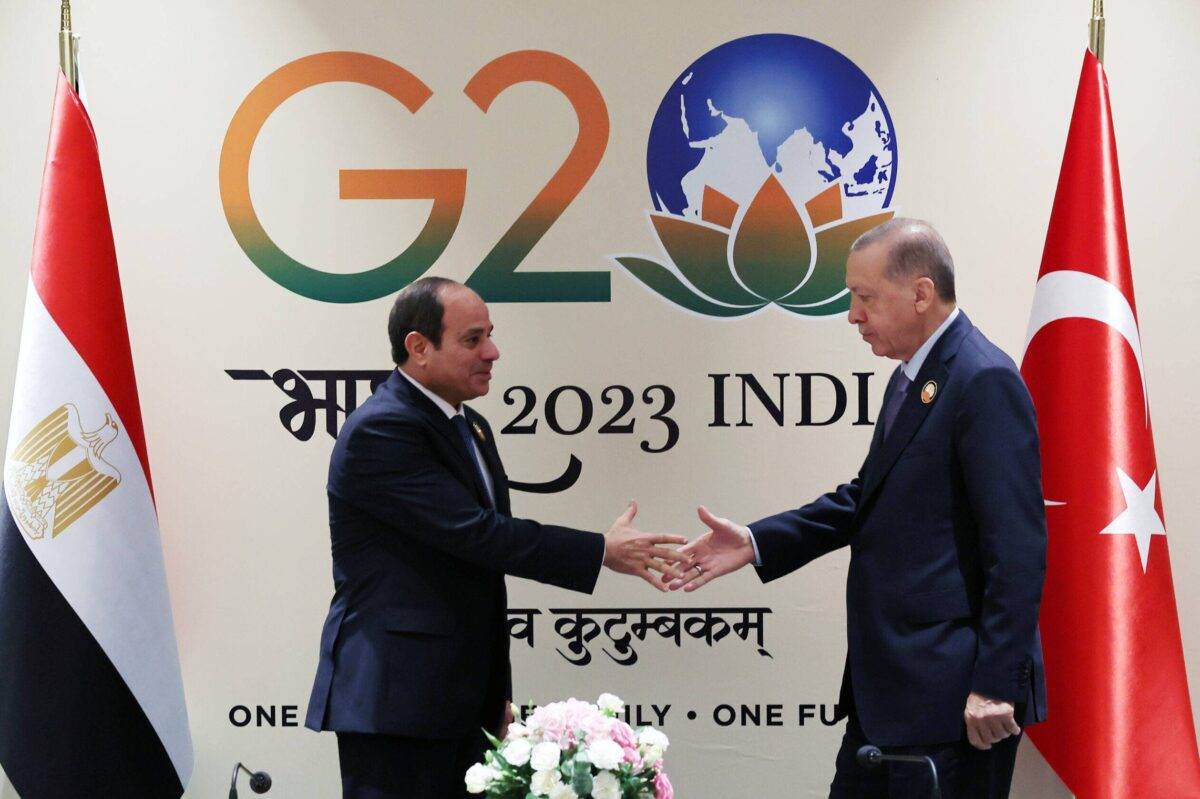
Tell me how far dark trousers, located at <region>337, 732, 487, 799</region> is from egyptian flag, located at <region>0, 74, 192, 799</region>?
802 millimetres

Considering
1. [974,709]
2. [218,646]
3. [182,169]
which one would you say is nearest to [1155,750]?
[974,709]

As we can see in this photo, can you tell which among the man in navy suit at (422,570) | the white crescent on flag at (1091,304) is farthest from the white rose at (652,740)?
the white crescent on flag at (1091,304)

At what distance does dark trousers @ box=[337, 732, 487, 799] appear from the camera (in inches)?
113

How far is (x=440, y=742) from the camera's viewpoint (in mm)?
2908

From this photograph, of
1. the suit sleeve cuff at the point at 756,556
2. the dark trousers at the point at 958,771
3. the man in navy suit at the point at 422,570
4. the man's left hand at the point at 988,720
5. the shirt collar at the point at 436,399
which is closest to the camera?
the man's left hand at the point at 988,720

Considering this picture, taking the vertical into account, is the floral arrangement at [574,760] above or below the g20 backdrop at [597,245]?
below

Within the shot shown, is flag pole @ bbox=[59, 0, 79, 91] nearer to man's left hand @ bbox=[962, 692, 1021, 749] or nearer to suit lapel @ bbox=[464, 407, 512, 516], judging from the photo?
suit lapel @ bbox=[464, 407, 512, 516]

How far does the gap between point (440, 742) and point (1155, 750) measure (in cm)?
184

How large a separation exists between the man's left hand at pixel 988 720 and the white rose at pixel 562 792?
0.96m

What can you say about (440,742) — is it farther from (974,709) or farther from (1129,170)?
(1129,170)

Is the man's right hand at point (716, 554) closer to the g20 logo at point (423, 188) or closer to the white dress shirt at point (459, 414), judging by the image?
the white dress shirt at point (459, 414)

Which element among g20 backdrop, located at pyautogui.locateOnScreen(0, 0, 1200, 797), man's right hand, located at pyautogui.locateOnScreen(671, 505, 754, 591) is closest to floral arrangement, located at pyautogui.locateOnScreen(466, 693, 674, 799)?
man's right hand, located at pyautogui.locateOnScreen(671, 505, 754, 591)

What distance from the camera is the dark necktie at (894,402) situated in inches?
113

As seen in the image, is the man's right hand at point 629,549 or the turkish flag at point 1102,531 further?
the turkish flag at point 1102,531
